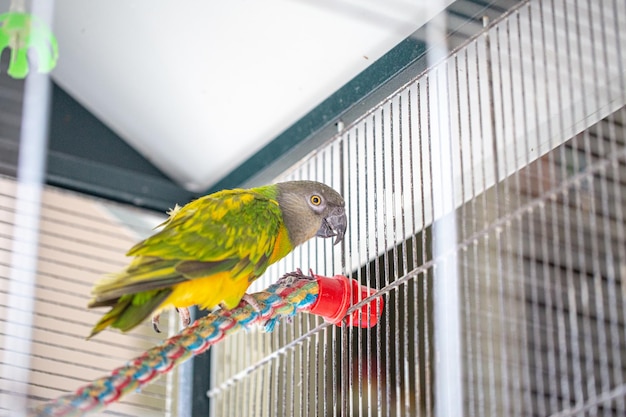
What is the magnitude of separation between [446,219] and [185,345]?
59cm

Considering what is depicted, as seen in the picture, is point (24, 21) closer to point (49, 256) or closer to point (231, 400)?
point (49, 256)

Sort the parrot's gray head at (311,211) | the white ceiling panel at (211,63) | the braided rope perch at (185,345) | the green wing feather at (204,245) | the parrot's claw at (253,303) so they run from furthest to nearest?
the white ceiling panel at (211,63), the parrot's gray head at (311,211), the parrot's claw at (253,303), the green wing feather at (204,245), the braided rope perch at (185,345)

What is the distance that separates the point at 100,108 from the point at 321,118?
0.67 metres

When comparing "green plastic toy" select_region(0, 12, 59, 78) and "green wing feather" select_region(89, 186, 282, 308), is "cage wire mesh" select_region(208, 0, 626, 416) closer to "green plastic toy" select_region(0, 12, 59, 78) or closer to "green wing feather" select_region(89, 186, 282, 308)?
"green wing feather" select_region(89, 186, 282, 308)

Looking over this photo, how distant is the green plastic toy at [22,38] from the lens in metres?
2.06

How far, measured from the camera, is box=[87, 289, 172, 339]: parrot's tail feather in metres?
1.60

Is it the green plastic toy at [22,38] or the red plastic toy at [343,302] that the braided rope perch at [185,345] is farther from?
the green plastic toy at [22,38]

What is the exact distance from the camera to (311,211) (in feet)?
6.46

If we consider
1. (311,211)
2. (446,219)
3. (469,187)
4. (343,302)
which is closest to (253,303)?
(343,302)

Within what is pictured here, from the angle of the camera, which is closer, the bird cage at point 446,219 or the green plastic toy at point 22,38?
the bird cage at point 446,219

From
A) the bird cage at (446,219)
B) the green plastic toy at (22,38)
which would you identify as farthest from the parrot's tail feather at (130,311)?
the green plastic toy at (22,38)

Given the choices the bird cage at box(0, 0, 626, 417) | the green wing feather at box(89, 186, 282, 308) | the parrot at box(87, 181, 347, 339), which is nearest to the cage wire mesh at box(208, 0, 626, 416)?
the bird cage at box(0, 0, 626, 417)

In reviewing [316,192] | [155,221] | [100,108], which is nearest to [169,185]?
[155,221]

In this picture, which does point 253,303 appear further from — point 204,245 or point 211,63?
point 211,63
